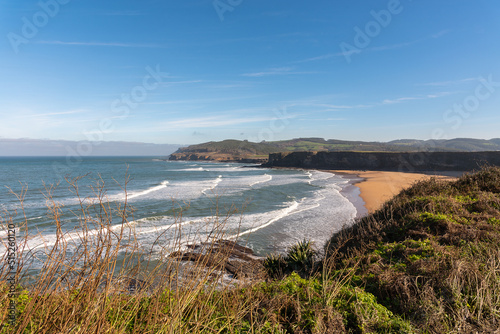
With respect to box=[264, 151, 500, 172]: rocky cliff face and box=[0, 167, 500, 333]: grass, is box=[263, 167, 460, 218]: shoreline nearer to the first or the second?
box=[0, 167, 500, 333]: grass

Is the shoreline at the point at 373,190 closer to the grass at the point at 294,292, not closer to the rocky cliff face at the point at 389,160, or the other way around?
the grass at the point at 294,292

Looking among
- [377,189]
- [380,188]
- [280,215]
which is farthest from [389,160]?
[280,215]

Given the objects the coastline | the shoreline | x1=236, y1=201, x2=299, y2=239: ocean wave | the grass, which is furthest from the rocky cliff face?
the grass

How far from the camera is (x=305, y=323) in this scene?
3146mm

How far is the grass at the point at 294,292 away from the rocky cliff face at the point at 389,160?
4857 centimetres

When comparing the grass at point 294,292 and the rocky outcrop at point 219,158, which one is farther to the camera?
the rocky outcrop at point 219,158

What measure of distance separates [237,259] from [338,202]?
46.7 ft

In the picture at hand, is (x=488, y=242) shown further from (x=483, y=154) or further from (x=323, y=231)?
(x=483, y=154)

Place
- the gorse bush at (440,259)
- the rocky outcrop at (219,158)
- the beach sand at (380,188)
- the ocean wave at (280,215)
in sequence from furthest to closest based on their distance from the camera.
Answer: the rocky outcrop at (219,158), the beach sand at (380,188), the ocean wave at (280,215), the gorse bush at (440,259)

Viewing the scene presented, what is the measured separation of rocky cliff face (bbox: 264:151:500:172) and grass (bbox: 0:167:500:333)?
159 feet

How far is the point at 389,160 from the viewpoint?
204 ft

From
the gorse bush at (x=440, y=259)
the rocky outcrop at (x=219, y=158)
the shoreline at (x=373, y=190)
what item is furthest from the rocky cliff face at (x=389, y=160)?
the gorse bush at (x=440, y=259)

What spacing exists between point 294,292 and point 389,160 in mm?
66707

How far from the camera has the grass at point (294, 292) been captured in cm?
196
